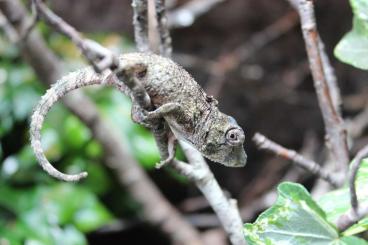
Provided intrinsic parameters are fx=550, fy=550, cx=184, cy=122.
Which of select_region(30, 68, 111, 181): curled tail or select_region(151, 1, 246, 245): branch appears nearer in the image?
select_region(30, 68, 111, 181): curled tail

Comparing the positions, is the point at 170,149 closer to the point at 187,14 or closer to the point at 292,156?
the point at 292,156

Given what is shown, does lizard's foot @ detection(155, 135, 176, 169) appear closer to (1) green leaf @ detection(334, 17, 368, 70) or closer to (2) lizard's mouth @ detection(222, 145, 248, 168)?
(2) lizard's mouth @ detection(222, 145, 248, 168)

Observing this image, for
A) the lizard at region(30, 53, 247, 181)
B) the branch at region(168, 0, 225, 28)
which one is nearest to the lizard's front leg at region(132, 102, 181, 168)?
the lizard at region(30, 53, 247, 181)

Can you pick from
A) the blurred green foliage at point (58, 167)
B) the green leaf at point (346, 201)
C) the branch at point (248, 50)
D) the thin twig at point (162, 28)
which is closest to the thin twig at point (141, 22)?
the thin twig at point (162, 28)

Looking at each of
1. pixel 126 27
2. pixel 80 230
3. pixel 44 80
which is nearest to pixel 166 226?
Answer: pixel 80 230

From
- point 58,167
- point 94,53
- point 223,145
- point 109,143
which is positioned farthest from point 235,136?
point 58,167

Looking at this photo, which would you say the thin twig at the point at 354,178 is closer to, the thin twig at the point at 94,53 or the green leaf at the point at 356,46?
the thin twig at the point at 94,53
